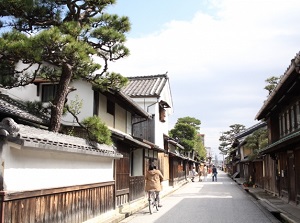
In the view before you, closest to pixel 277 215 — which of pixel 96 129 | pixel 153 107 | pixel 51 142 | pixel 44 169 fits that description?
pixel 96 129

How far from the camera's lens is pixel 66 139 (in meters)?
9.97

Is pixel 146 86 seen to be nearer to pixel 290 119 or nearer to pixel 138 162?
pixel 138 162

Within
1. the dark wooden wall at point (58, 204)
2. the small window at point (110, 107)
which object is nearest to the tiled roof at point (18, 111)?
the dark wooden wall at point (58, 204)

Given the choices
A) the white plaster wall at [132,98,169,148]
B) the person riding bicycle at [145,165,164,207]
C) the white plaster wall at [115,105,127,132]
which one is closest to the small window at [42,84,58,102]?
the white plaster wall at [115,105,127,132]

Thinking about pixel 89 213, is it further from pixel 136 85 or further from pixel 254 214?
pixel 136 85

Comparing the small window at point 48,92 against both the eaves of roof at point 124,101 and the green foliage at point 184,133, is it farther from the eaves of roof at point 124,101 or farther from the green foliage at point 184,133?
the green foliage at point 184,133

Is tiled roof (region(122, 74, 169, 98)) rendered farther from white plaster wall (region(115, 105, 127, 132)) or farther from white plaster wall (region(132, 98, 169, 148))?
white plaster wall (region(115, 105, 127, 132))

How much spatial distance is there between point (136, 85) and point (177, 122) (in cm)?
2325

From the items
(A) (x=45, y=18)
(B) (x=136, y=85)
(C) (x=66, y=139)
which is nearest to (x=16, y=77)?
(A) (x=45, y=18)

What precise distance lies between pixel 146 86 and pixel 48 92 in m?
15.9

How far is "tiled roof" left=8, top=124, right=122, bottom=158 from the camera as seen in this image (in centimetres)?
722

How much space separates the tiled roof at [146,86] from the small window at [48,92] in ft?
42.5

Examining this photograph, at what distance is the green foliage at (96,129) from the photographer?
11750 millimetres

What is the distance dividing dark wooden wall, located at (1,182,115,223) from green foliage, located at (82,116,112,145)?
1.58 m
